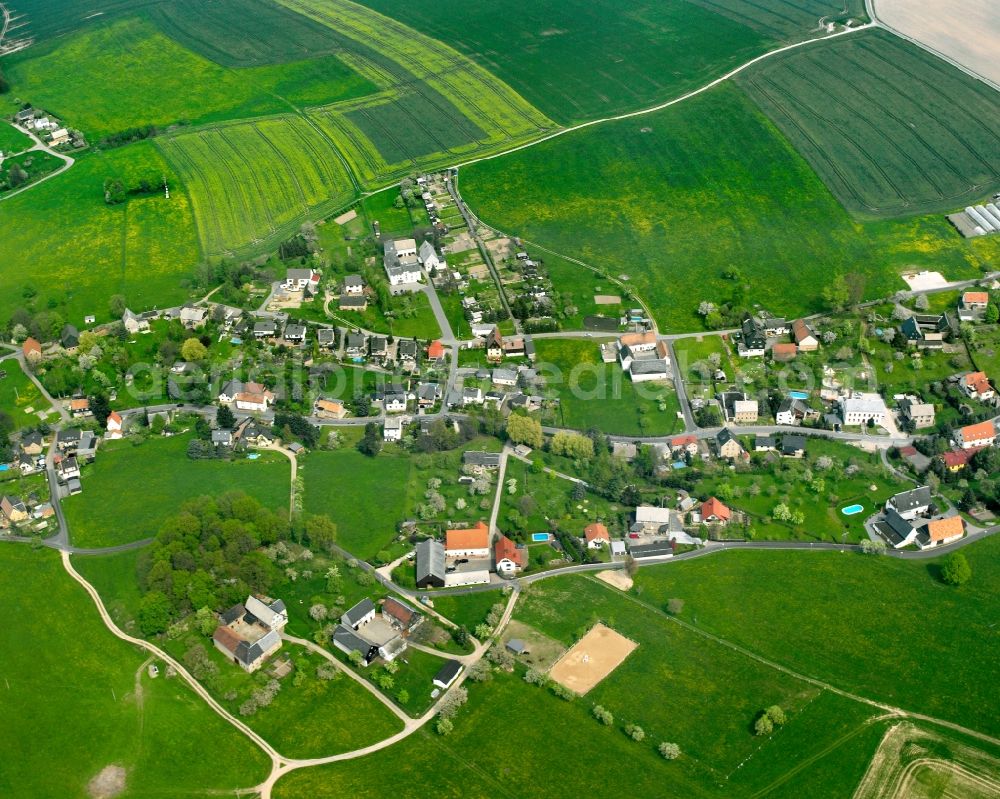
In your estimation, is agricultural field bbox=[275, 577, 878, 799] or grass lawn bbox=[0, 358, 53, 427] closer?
agricultural field bbox=[275, 577, 878, 799]

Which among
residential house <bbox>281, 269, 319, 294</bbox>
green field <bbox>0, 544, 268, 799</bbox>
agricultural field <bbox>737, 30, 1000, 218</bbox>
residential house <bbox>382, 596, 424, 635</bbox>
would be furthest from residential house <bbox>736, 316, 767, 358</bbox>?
green field <bbox>0, 544, 268, 799</bbox>

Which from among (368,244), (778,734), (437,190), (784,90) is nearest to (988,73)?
(784,90)

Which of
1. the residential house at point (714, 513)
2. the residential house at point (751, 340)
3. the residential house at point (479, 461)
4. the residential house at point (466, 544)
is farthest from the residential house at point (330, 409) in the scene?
the residential house at point (751, 340)

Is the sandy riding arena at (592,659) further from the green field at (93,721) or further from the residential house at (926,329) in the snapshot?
the residential house at (926,329)

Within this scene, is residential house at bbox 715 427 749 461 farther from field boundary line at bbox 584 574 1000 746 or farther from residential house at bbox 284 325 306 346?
residential house at bbox 284 325 306 346

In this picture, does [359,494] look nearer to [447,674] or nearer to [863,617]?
[447,674]

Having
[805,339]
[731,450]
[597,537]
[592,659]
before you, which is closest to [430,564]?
[597,537]
